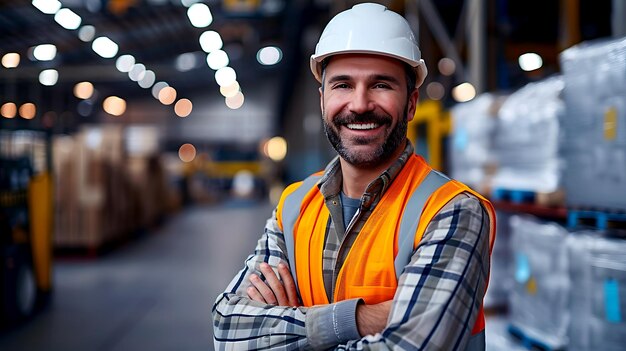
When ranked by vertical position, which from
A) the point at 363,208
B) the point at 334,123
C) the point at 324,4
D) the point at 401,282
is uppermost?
the point at 324,4

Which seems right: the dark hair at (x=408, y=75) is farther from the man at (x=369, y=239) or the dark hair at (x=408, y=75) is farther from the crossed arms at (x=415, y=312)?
the crossed arms at (x=415, y=312)

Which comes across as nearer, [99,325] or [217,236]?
[99,325]

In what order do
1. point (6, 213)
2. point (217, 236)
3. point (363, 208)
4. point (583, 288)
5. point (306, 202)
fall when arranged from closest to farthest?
point (363, 208) < point (306, 202) < point (583, 288) < point (6, 213) < point (217, 236)

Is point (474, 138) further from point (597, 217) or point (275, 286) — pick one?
point (275, 286)

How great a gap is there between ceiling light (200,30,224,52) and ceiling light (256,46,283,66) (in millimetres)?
2603

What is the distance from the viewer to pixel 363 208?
161cm

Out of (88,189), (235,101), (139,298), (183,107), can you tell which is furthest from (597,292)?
(183,107)

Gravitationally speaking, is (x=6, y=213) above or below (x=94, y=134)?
below

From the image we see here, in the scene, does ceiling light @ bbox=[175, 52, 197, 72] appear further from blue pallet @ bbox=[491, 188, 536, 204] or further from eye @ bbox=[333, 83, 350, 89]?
eye @ bbox=[333, 83, 350, 89]

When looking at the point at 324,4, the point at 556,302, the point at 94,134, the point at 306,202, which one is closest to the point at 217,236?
the point at 94,134

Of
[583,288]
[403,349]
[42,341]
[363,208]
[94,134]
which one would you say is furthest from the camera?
[94,134]

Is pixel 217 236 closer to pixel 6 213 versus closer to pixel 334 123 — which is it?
pixel 6 213

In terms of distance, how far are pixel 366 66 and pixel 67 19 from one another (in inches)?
491

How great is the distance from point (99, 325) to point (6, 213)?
1.30m
